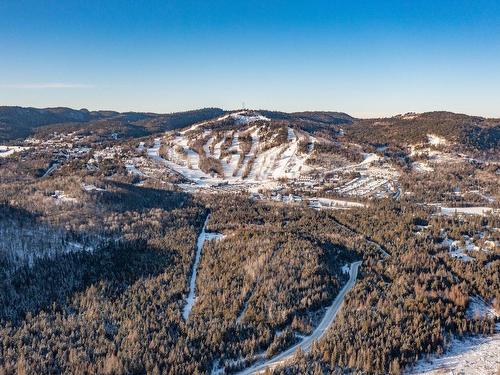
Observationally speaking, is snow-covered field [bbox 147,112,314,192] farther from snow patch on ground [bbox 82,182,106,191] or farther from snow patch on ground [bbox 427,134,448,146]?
snow patch on ground [bbox 427,134,448,146]

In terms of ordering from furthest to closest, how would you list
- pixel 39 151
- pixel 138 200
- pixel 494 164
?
pixel 39 151, pixel 494 164, pixel 138 200

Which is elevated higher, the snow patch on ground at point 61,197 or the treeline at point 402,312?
the snow patch on ground at point 61,197

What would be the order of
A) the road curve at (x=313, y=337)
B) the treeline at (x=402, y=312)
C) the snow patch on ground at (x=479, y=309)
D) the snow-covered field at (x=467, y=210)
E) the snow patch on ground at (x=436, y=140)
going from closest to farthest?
the treeline at (x=402, y=312) < the road curve at (x=313, y=337) < the snow patch on ground at (x=479, y=309) < the snow-covered field at (x=467, y=210) < the snow patch on ground at (x=436, y=140)

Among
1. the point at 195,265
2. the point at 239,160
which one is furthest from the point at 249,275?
the point at 239,160

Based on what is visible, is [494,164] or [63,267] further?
[494,164]

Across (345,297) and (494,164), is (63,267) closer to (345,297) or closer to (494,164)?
(345,297)

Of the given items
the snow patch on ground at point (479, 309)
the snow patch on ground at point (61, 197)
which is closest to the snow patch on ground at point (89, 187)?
the snow patch on ground at point (61, 197)

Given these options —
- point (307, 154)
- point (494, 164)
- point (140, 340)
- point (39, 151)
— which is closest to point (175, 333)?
point (140, 340)

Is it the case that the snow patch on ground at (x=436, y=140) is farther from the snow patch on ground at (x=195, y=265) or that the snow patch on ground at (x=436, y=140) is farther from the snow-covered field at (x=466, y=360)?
the snow-covered field at (x=466, y=360)

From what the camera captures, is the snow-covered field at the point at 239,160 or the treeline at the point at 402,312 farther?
the snow-covered field at the point at 239,160
